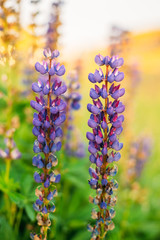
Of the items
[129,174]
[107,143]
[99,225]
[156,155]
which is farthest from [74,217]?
[156,155]

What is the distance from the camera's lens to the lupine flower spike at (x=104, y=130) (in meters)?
1.55

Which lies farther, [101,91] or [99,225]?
[99,225]

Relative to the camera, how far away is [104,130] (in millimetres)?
1598

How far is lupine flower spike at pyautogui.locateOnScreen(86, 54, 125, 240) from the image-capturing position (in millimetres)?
1550

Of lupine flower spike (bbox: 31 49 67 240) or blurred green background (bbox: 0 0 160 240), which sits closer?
lupine flower spike (bbox: 31 49 67 240)

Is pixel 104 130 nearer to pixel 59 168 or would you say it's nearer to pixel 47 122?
pixel 47 122

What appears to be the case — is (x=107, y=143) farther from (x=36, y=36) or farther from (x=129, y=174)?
(x=36, y=36)

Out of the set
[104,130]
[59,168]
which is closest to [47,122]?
[104,130]

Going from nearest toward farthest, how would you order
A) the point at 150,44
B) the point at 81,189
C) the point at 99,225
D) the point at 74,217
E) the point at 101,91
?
1. the point at 101,91
2. the point at 99,225
3. the point at 74,217
4. the point at 81,189
5. the point at 150,44

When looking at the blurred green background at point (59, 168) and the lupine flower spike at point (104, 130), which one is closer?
the lupine flower spike at point (104, 130)

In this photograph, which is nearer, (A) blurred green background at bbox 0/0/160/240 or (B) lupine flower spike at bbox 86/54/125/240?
(B) lupine flower spike at bbox 86/54/125/240

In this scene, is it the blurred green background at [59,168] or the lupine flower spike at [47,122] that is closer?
the lupine flower spike at [47,122]

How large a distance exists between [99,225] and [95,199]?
17 centimetres

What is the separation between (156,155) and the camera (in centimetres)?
608
